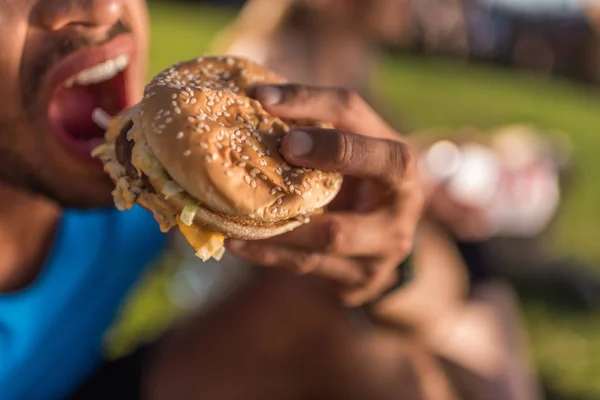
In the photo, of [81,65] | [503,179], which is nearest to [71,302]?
[81,65]

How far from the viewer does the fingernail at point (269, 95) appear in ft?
4.88

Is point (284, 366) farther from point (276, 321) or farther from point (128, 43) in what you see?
point (128, 43)

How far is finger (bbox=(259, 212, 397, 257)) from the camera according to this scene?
65.9 inches

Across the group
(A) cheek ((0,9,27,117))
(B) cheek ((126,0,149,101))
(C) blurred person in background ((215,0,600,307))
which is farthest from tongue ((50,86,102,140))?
(C) blurred person in background ((215,0,600,307))

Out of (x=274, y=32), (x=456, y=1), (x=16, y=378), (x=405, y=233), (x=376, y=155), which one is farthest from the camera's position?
(x=456, y=1)

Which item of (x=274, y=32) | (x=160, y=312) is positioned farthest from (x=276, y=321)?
(x=274, y=32)

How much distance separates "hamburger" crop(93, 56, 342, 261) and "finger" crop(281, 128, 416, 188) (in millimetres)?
38

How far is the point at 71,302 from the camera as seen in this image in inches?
82.7

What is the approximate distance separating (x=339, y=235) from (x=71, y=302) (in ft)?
3.06

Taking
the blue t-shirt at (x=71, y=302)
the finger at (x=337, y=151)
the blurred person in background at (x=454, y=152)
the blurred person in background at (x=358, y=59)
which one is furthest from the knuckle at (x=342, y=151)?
the blurred person in background at (x=358, y=59)

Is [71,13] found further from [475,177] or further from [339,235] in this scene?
[475,177]

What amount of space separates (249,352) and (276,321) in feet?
0.52

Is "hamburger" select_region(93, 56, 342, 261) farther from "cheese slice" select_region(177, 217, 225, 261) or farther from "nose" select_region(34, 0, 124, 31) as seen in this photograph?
"nose" select_region(34, 0, 124, 31)

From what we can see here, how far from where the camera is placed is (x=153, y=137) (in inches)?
51.9
